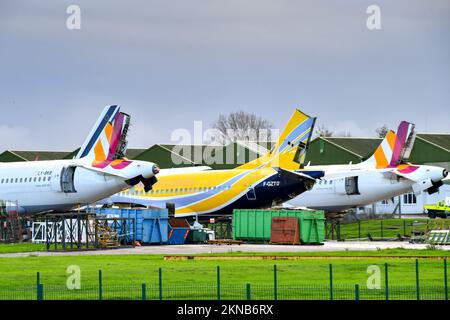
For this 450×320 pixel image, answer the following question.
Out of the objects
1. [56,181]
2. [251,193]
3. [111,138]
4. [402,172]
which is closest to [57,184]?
[56,181]

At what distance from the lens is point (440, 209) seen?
4493 inches

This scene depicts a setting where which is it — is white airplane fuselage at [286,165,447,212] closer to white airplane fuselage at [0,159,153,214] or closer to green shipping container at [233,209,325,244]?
green shipping container at [233,209,325,244]

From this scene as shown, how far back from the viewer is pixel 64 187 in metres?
73.9

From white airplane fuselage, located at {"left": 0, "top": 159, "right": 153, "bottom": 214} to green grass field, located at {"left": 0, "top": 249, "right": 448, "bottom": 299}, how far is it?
580 inches

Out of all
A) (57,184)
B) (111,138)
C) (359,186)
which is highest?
(111,138)

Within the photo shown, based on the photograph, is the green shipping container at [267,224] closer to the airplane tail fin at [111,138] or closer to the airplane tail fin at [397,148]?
the airplane tail fin at [111,138]

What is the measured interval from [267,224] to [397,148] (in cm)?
1793

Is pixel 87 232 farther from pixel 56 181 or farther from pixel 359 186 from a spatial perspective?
pixel 359 186

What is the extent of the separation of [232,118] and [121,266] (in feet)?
432

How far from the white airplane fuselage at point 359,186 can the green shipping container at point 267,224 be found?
1319 centimetres

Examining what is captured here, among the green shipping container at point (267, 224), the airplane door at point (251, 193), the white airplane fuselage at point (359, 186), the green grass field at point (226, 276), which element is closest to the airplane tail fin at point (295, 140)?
the airplane door at point (251, 193)

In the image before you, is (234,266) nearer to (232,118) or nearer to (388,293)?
(388,293)
